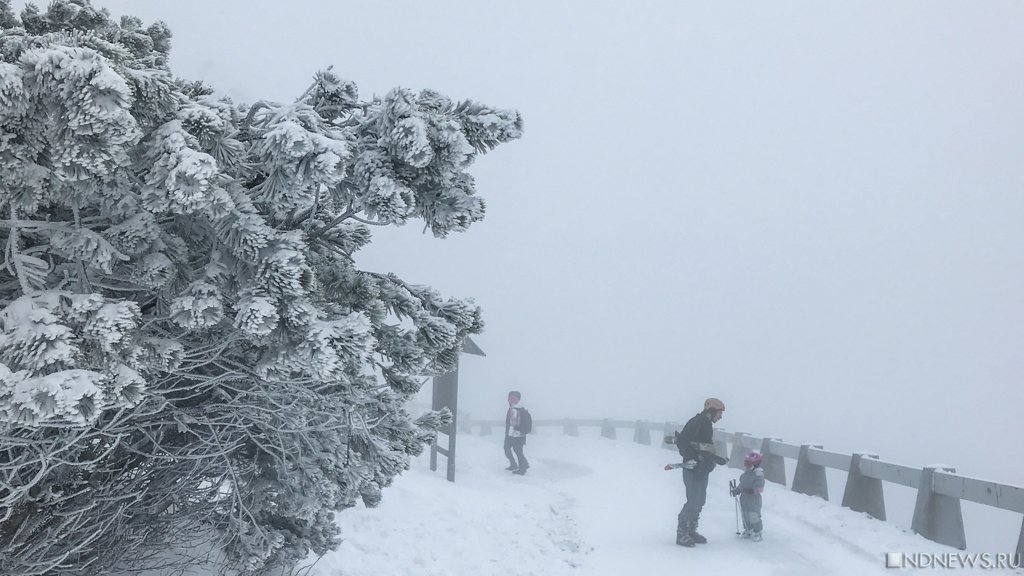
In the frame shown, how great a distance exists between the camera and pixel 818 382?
148625mm

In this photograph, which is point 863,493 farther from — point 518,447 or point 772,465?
point 518,447

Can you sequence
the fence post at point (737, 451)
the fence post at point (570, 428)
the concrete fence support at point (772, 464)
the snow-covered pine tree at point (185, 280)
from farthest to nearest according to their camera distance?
the fence post at point (570, 428), the fence post at point (737, 451), the concrete fence support at point (772, 464), the snow-covered pine tree at point (185, 280)

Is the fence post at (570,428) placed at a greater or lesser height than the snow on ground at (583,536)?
greater

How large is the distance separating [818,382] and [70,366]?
15901 centimetres

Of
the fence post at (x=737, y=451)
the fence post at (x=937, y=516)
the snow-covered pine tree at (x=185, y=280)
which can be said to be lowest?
the fence post at (x=937, y=516)

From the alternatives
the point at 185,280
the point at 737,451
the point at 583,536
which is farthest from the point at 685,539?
the point at 185,280

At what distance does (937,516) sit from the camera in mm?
8523

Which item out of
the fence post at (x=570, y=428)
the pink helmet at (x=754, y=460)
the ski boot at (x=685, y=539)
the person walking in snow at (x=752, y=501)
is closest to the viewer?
the ski boot at (x=685, y=539)

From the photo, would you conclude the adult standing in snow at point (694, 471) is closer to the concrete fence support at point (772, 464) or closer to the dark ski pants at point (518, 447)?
the concrete fence support at point (772, 464)

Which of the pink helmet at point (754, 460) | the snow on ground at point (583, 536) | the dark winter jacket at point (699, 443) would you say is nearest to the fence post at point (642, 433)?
the snow on ground at point (583, 536)

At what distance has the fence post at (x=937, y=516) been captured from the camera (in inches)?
327

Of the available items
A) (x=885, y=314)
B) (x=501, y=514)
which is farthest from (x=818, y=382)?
(x=501, y=514)

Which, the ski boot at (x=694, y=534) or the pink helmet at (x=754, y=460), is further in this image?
the pink helmet at (x=754, y=460)

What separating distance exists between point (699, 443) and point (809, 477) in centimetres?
373
